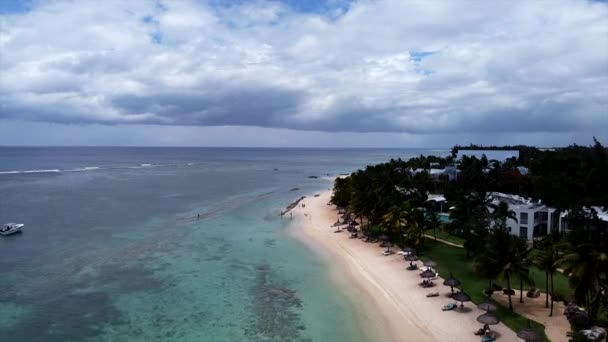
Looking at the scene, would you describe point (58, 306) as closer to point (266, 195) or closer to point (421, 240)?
point (421, 240)

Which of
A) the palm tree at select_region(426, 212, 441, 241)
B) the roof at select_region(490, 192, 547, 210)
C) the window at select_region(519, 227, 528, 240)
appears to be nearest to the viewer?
the palm tree at select_region(426, 212, 441, 241)

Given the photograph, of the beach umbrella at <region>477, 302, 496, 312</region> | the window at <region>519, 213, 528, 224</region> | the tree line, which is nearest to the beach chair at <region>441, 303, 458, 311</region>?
the beach umbrella at <region>477, 302, 496, 312</region>

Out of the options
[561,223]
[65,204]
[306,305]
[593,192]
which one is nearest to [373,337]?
[306,305]

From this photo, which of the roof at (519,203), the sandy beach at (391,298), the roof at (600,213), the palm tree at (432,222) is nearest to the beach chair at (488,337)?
the sandy beach at (391,298)

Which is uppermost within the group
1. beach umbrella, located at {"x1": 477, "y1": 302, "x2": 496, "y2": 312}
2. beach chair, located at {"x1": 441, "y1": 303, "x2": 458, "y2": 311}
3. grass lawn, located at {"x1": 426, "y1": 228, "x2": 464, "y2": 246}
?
beach umbrella, located at {"x1": 477, "y1": 302, "x2": 496, "y2": 312}

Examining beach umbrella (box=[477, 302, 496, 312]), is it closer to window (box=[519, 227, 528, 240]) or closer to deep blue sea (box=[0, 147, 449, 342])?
deep blue sea (box=[0, 147, 449, 342])
